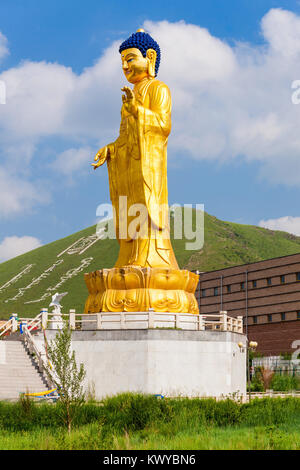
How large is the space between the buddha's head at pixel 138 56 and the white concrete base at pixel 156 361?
1296 centimetres

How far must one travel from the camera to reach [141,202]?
90.8ft

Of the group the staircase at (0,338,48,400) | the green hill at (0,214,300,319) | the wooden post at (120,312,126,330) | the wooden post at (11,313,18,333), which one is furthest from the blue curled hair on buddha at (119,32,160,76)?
the green hill at (0,214,300,319)

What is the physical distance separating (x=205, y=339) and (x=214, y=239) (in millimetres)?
103813

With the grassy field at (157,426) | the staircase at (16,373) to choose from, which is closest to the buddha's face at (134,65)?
the staircase at (16,373)

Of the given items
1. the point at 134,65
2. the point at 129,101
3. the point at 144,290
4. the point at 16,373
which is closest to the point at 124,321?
the point at 144,290

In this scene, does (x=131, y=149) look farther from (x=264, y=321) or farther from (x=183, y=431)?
(x=264, y=321)

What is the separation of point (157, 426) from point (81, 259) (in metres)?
110

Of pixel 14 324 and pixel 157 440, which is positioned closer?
pixel 157 440

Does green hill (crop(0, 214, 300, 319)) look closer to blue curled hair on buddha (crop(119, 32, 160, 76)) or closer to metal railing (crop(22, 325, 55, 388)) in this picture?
blue curled hair on buddha (crop(119, 32, 160, 76))

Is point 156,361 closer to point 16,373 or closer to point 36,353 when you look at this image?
point 36,353

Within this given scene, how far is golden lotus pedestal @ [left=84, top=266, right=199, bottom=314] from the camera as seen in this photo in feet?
84.3

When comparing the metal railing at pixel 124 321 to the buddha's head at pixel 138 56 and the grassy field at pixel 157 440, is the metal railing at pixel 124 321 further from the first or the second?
the buddha's head at pixel 138 56

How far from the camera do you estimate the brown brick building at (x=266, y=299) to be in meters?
49.2

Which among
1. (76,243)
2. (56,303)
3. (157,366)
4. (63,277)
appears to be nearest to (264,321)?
(56,303)
